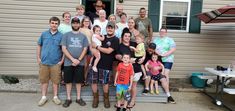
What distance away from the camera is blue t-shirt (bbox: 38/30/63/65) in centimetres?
561

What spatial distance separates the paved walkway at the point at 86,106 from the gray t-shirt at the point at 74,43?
0.90 meters

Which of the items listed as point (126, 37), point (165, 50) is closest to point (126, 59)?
point (126, 37)

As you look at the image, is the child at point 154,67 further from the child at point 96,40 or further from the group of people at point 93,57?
the child at point 96,40

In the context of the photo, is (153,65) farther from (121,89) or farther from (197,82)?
(197,82)

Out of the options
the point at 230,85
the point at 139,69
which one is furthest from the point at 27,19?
the point at 230,85

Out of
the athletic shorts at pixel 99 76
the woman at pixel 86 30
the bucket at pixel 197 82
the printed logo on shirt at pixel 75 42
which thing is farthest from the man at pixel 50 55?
the bucket at pixel 197 82

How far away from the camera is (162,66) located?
6.20m

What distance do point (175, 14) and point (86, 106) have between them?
367 cm

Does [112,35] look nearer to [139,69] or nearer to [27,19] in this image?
[139,69]

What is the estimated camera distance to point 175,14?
7883 millimetres

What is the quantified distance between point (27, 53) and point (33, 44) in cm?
28

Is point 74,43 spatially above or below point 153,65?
above

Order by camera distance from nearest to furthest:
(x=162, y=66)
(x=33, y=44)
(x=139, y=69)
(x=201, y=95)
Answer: (x=139, y=69), (x=162, y=66), (x=201, y=95), (x=33, y=44)

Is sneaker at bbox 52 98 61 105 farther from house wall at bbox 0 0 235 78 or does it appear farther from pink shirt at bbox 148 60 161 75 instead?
house wall at bbox 0 0 235 78
